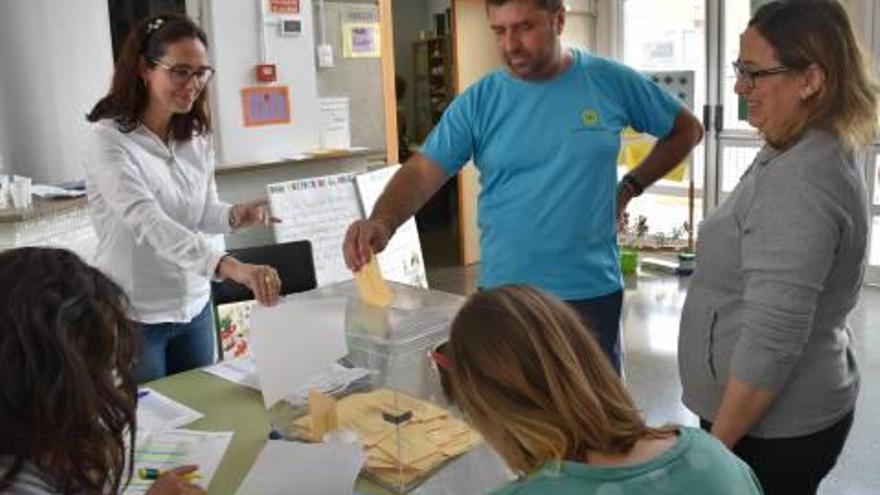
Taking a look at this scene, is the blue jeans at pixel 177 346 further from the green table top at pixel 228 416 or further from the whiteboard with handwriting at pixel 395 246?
the whiteboard with handwriting at pixel 395 246

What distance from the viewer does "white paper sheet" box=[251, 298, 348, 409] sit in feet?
4.94

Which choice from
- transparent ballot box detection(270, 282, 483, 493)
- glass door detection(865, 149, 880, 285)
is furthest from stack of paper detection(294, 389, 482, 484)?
glass door detection(865, 149, 880, 285)

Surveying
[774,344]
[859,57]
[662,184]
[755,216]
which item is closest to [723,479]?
[774,344]

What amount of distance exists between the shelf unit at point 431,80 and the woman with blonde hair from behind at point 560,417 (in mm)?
5942

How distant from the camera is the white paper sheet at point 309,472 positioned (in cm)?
130

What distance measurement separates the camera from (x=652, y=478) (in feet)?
3.00

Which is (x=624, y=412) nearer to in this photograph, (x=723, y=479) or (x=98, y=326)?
(x=723, y=479)

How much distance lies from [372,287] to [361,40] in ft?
9.19

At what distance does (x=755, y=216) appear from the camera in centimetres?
130

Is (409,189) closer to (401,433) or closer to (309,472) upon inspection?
(401,433)

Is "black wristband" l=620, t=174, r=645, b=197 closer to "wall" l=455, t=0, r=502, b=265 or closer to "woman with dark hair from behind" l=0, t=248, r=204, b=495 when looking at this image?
"woman with dark hair from behind" l=0, t=248, r=204, b=495

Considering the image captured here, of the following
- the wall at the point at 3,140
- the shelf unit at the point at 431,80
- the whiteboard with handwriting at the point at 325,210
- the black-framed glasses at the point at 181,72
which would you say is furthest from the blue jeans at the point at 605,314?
the shelf unit at the point at 431,80

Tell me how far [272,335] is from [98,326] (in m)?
0.54

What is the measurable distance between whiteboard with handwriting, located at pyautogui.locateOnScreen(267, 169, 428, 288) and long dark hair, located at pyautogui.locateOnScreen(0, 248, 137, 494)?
104 inches
